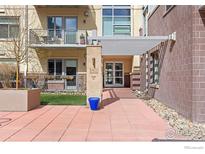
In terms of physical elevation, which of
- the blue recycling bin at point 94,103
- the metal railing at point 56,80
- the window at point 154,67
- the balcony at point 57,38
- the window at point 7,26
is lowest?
the blue recycling bin at point 94,103

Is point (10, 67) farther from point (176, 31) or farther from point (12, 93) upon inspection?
point (176, 31)

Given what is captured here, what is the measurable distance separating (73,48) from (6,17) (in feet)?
18.9

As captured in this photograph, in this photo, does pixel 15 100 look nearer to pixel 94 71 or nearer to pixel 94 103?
pixel 94 103

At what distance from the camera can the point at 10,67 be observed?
21.2 m

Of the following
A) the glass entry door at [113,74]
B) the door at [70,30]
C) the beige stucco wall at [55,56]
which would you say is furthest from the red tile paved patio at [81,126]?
the glass entry door at [113,74]

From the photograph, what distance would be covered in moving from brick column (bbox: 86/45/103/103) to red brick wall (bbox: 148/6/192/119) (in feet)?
9.75

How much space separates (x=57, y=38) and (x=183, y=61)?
48.7ft

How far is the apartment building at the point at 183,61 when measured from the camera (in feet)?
29.9

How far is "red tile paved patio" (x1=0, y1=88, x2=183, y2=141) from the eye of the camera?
711 centimetres

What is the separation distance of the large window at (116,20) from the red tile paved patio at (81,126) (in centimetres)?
1467

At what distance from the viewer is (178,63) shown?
1105 centimetres

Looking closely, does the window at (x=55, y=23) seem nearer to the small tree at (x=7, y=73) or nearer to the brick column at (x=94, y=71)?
the small tree at (x=7, y=73)
